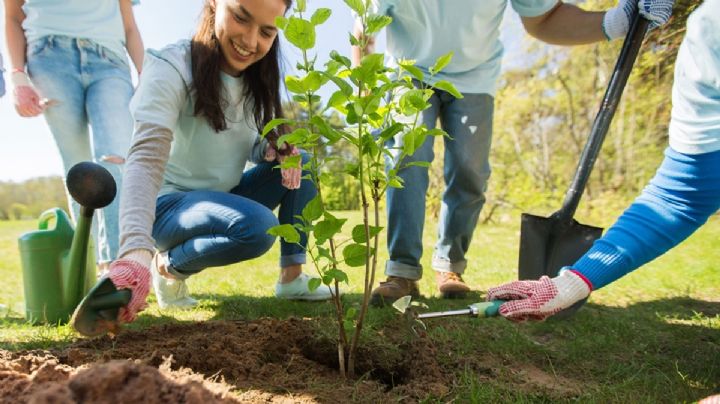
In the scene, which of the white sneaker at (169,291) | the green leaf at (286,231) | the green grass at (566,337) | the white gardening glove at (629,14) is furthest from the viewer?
the white sneaker at (169,291)

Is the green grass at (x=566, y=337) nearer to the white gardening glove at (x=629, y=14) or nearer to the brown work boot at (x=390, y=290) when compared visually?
the brown work boot at (x=390, y=290)

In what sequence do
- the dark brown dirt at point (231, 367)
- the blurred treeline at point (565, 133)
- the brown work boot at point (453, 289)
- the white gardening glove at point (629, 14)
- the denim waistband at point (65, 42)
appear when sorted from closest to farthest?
the dark brown dirt at point (231, 367)
the white gardening glove at point (629, 14)
the denim waistband at point (65, 42)
the brown work boot at point (453, 289)
the blurred treeline at point (565, 133)

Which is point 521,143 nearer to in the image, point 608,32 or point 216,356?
point 608,32

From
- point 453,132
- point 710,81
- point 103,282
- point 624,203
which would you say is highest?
point 710,81

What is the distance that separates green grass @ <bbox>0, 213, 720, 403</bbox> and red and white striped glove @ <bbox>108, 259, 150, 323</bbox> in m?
0.61

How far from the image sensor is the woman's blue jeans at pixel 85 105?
100 inches

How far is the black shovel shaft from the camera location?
228cm

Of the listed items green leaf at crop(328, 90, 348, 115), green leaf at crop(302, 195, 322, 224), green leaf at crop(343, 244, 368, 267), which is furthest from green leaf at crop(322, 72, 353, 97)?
green leaf at crop(343, 244, 368, 267)

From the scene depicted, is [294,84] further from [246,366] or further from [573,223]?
[573,223]

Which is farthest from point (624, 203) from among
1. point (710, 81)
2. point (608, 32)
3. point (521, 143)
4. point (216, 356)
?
point (216, 356)

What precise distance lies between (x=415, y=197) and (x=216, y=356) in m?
1.32

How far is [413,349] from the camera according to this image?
63.2 inches

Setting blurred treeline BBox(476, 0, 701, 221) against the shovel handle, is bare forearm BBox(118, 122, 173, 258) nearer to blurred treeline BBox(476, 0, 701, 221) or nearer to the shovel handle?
the shovel handle

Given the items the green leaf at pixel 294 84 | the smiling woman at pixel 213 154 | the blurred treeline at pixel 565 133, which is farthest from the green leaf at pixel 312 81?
the blurred treeline at pixel 565 133
